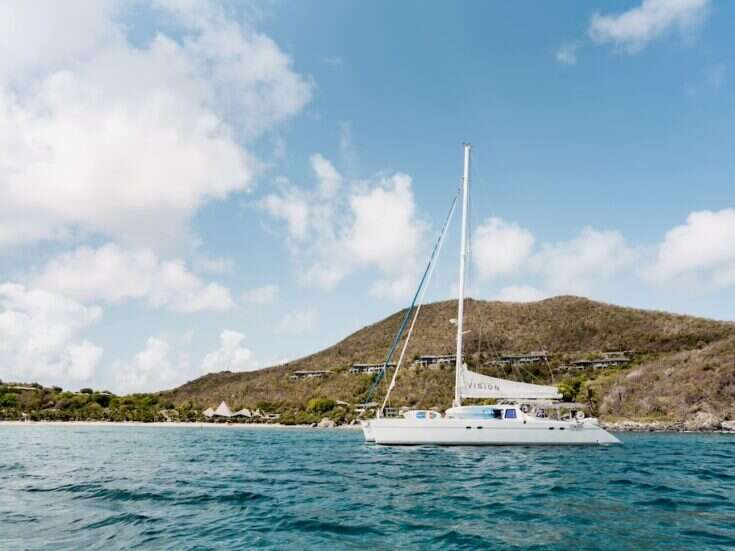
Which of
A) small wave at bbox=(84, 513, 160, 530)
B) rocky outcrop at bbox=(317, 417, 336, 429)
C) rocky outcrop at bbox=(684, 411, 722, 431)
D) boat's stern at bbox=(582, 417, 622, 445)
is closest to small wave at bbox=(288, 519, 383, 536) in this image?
small wave at bbox=(84, 513, 160, 530)

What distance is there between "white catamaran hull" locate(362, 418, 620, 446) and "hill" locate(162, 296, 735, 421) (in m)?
21.3

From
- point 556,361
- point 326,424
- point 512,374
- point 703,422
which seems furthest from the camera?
point 556,361

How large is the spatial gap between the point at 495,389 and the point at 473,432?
483cm

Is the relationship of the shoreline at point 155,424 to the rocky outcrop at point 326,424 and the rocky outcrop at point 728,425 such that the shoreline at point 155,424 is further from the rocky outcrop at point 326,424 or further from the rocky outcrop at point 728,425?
the rocky outcrop at point 728,425

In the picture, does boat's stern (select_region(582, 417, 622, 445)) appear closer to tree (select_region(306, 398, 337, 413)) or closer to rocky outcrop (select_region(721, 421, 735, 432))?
rocky outcrop (select_region(721, 421, 735, 432))

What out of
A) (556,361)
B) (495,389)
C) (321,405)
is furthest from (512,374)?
(495,389)

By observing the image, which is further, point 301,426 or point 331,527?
point 301,426

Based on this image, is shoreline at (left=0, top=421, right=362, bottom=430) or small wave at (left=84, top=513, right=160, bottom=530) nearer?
small wave at (left=84, top=513, right=160, bottom=530)

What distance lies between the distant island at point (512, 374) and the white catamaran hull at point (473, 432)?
3411cm

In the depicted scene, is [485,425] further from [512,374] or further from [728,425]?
[512,374]

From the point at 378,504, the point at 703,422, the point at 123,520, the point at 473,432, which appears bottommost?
the point at 123,520

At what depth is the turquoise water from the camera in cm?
1287

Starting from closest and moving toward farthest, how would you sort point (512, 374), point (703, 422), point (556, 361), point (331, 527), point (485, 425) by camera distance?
point (331, 527) < point (485, 425) < point (703, 422) < point (512, 374) < point (556, 361)

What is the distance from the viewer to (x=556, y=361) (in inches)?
4742
